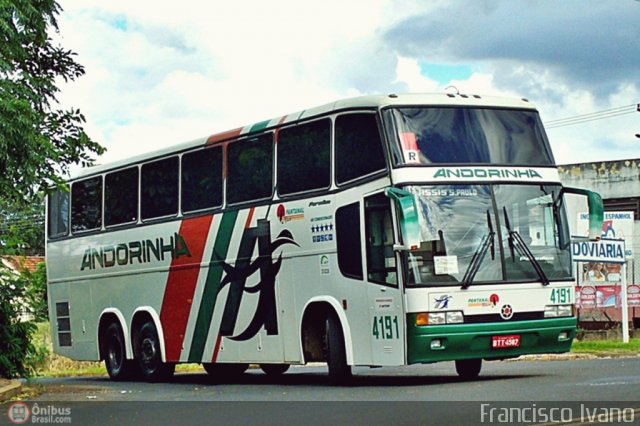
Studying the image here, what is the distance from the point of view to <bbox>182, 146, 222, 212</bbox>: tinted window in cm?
2103

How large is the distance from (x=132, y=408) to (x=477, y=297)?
4.70 m

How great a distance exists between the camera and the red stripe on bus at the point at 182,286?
21.4 meters

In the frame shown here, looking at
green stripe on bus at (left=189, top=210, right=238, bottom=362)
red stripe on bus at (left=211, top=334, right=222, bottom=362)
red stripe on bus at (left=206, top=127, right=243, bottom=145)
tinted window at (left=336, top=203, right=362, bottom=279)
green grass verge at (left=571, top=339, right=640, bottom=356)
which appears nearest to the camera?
tinted window at (left=336, top=203, right=362, bottom=279)

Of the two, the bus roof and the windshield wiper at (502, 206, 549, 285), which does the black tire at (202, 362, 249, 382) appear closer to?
the bus roof

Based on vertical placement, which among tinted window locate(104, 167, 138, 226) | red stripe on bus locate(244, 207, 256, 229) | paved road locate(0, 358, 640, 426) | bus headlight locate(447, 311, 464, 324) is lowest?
paved road locate(0, 358, 640, 426)

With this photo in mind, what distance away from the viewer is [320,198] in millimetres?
18406

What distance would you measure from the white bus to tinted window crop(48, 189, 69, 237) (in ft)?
12.9

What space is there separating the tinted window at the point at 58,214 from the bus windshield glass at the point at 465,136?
10303 millimetres

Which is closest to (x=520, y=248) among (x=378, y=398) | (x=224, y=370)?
(x=378, y=398)

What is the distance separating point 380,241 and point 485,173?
1.69 metres

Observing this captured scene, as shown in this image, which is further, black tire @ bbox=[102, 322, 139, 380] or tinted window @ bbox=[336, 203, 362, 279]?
black tire @ bbox=[102, 322, 139, 380]

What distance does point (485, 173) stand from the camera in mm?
17266

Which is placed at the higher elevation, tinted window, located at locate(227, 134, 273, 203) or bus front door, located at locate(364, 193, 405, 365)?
tinted window, located at locate(227, 134, 273, 203)

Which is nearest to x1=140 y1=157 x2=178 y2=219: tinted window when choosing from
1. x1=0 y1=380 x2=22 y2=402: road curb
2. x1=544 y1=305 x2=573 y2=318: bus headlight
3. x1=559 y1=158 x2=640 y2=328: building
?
x1=0 y1=380 x2=22 y2=402: road curb
